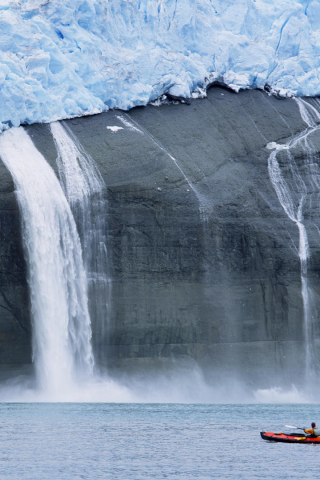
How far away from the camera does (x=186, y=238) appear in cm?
3550

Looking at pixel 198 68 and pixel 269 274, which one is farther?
pixel 198 68

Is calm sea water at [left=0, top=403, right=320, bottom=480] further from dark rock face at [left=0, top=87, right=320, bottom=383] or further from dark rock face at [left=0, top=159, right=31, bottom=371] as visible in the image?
dark rock face at [left=0, top=87, right=320, bottom=383]

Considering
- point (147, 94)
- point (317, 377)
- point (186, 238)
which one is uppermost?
point (147, 94)

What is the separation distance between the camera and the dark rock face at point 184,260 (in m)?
33.8

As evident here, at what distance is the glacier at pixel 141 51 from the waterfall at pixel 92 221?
300cm

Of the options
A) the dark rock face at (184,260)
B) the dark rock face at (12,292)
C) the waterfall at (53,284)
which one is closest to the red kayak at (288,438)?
the dark rock face at (184,260)

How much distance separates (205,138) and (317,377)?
38.7ft

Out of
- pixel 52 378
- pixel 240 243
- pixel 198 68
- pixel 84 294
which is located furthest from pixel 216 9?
pixel 52 378

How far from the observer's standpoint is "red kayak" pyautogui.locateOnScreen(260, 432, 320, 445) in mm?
22856

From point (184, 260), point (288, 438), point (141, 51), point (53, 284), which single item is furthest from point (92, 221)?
point (288, 438)

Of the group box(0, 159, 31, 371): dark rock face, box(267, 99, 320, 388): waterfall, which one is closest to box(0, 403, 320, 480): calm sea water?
box(0, 159, 31, 371): dark rock face

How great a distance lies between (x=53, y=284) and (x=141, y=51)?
486 inches

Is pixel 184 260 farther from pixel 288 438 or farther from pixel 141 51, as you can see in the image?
pixel 288 438

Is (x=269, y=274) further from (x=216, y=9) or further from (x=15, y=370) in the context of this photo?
(x=216, y=9)
